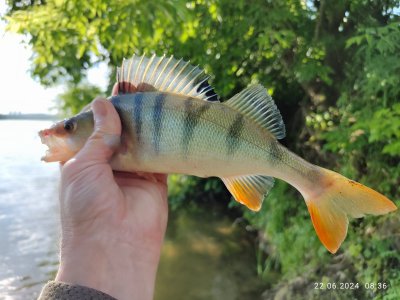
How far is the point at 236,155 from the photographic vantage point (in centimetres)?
191

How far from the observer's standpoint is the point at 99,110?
1907 mm

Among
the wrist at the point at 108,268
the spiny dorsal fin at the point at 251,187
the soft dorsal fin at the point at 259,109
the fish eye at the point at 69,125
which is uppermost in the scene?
the soft dorsal fin at the point at 259,109

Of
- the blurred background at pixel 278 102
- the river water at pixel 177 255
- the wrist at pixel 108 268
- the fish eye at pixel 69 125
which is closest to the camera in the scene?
the wrist at pixel 108 268

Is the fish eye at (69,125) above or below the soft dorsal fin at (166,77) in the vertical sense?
below

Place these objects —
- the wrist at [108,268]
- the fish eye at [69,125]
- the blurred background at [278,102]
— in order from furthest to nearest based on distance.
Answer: the blurred background at [278,102] → the fish eye at [69,125] → the wrist at [108,268]

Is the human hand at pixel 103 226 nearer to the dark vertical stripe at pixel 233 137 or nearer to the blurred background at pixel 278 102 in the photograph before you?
the dark vertical stripe at pixel 233 137

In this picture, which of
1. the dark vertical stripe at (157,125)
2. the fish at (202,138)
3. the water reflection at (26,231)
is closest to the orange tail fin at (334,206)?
the fish at (202,138)

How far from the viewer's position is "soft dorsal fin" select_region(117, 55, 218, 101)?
2.00 m

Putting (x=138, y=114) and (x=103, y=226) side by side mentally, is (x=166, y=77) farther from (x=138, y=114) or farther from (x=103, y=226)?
(x=103, y=226)

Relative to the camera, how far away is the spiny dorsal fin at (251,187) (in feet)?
6.64

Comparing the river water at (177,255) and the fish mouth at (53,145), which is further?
the river water at (177,255)

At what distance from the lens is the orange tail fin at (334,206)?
5.86 feet

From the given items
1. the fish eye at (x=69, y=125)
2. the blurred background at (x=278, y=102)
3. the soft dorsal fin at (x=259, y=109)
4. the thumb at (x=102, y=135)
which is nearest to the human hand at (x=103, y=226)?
the thumb at (x=102, y=135)

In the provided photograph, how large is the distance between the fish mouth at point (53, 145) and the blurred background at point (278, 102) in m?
2.80
